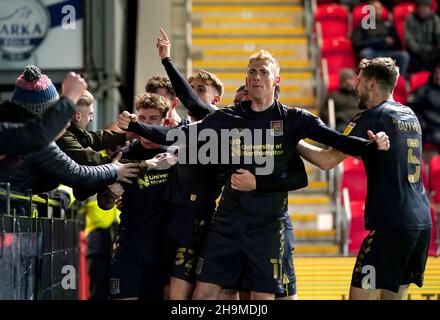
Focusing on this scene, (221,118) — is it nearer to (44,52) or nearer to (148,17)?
(44,52)

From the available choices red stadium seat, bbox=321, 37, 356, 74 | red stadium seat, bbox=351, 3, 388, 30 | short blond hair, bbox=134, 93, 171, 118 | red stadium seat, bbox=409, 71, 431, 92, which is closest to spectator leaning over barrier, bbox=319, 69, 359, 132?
red stadium seat, bbox=409, 71, 431, 92

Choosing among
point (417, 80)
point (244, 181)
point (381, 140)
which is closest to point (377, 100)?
point (381, 140)

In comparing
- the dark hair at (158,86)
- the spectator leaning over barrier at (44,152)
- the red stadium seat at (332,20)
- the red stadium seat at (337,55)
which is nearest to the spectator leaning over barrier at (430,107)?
the red stadium seat at (337,55)

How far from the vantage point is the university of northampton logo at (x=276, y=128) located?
6.23 meters

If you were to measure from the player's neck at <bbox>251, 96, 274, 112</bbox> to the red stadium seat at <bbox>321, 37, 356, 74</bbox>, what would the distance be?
9892 millimetres

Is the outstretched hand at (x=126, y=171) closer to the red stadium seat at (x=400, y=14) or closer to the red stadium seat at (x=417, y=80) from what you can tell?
the red stadium seat at (x=417, y=80)

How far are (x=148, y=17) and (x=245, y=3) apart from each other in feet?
6.15

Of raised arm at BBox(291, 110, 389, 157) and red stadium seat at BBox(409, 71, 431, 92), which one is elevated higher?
red stadium seat at BBox(409, 71, 431, 92)

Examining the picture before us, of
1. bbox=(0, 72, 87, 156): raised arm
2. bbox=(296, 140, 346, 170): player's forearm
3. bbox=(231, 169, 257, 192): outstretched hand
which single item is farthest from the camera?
bbox=(296, 140, 346, 170): player's forearm

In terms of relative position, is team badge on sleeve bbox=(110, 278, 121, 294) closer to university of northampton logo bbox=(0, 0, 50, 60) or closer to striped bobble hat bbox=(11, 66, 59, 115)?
striped bobble hat bbox=(11, 66, 59, 115)

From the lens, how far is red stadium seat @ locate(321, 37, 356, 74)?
16.1 metres

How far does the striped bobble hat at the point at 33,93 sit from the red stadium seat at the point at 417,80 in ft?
32.2

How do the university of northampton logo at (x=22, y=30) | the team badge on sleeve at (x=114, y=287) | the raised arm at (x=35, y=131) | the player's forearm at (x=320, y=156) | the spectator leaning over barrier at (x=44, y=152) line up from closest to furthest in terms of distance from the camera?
the raised arm at (x=35, y=131) < the spectator leaning over barrier at (x=44, y=152) < the player's forearm at (x=320, y=156) < the team badge on sleeve at (x=114, y=287) < the university of northampton logo at (x=22, y=30)
